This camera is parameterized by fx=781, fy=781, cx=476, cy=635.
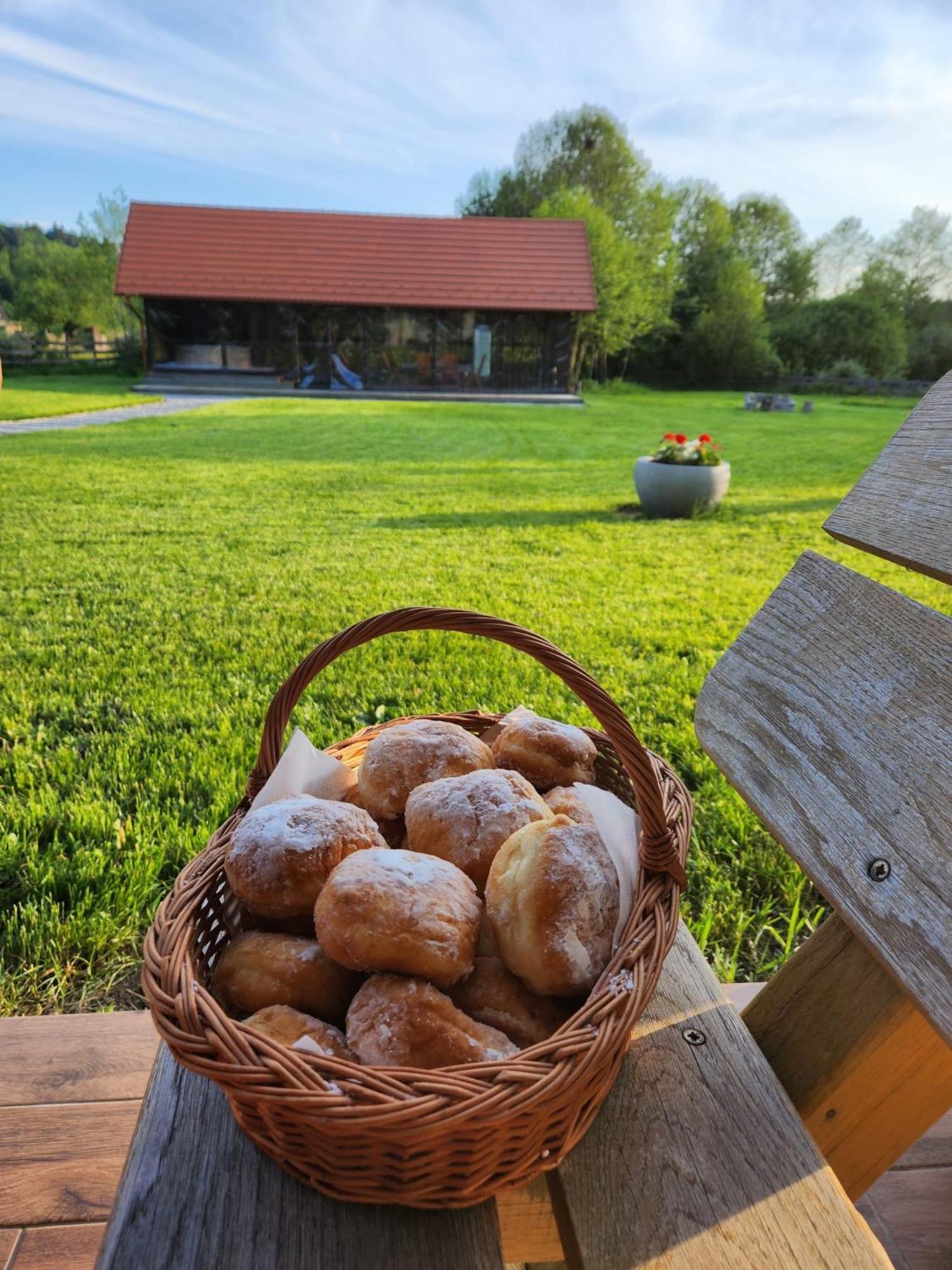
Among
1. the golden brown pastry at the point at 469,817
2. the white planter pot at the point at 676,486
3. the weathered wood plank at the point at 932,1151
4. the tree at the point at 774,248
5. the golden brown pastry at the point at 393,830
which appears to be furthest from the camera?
the tree at the point at 774,248

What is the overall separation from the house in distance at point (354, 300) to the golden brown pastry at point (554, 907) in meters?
23.5

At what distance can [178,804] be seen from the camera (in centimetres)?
269

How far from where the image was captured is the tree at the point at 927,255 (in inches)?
1740

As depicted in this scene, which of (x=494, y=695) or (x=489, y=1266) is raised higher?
(x=489, y=1266)

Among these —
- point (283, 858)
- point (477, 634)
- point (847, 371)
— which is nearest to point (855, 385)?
point (847, 371)

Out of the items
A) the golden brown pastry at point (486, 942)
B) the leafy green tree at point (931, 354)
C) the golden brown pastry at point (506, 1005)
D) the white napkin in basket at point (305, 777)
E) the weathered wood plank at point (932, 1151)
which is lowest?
the weathered wood plank at point (932, 1151)

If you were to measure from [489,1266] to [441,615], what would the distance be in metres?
0.96

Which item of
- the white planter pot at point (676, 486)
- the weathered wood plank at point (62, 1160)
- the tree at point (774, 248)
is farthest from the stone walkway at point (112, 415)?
the tree at point (774, 248)

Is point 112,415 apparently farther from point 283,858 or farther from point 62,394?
point 283,858

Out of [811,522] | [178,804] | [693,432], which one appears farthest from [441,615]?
[693,432]

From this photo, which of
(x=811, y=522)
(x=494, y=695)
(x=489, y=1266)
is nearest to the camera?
(x=489, y=1266)

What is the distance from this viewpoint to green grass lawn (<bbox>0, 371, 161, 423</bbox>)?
15570 mm

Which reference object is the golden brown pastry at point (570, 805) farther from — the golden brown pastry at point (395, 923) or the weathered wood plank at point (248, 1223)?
the weathered wood plank at point (248, 1223)

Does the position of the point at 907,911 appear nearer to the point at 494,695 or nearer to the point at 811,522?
the point at 494,695
